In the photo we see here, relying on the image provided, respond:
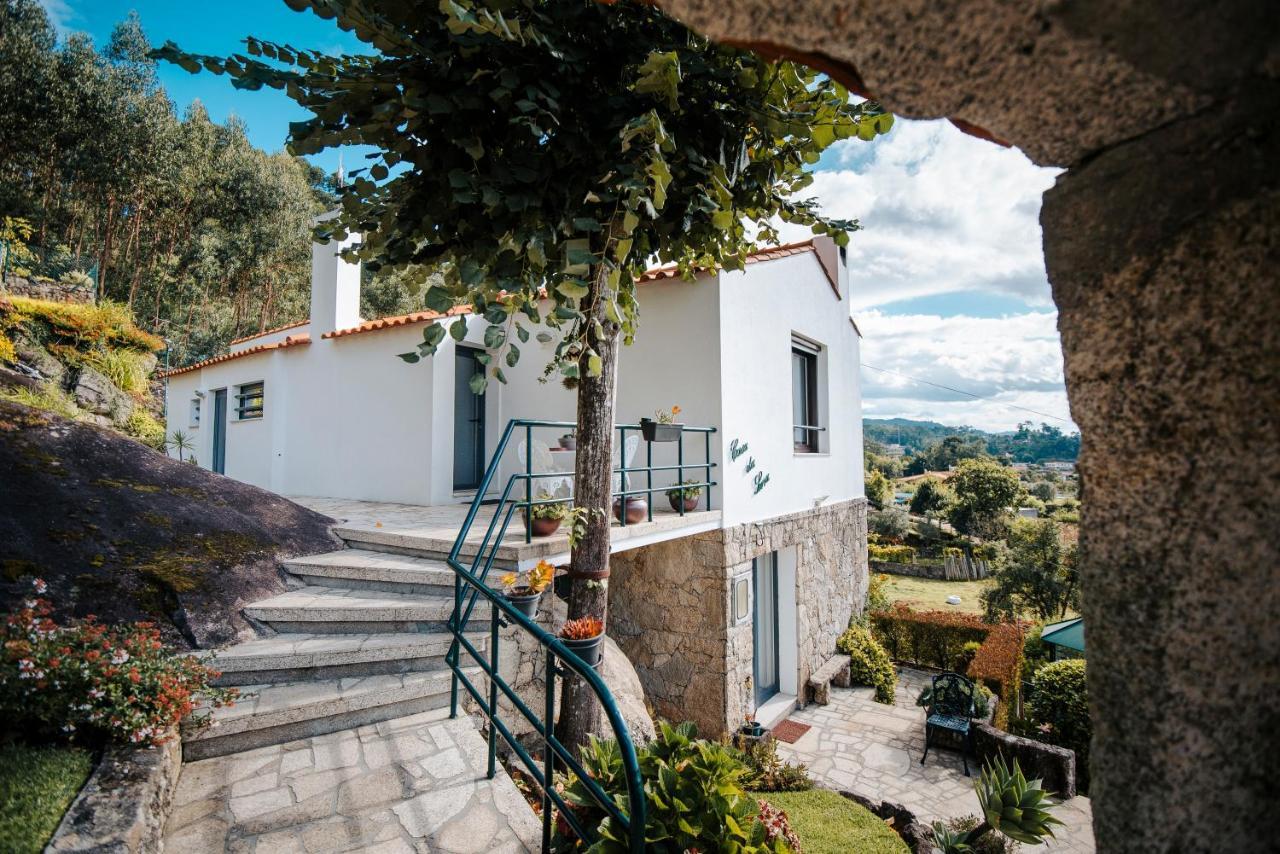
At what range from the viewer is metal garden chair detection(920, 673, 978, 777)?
7164mm

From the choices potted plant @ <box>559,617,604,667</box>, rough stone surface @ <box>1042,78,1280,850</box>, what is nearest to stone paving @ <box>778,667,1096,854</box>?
potted plant @ <box>559,617,604,667</box>

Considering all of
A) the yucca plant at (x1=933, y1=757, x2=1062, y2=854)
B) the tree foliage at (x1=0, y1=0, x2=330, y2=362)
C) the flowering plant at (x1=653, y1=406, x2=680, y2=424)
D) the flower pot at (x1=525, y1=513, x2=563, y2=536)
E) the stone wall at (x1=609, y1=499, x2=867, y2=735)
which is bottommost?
the yucca plant at (x1=933, y1=757, x2=1062, y2=854)

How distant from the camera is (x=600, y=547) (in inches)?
157

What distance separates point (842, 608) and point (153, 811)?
9.61 metres

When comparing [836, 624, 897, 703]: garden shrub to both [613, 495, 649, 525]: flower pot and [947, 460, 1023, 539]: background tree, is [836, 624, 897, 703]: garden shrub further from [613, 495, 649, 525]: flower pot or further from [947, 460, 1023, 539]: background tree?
[947, 460, 1023, 539]: background tree

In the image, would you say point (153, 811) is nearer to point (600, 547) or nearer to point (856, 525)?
point (600, 547)

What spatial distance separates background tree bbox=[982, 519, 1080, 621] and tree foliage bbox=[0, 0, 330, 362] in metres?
24.2

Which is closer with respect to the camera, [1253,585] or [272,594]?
[1253,585]

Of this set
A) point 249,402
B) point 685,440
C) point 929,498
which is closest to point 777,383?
point 685,440

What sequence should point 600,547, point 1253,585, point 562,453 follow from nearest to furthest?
1. point 1253,585
2. point 600,547
3. point 562,453

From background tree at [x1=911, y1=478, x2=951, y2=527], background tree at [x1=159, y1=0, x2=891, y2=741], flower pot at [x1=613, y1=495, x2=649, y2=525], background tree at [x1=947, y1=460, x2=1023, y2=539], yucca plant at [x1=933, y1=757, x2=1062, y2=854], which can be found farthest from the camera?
background tree at [x1=911, y1=478, x2=951, y2=527]

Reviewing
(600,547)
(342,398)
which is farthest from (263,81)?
(342,398)

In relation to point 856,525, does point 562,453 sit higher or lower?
higher

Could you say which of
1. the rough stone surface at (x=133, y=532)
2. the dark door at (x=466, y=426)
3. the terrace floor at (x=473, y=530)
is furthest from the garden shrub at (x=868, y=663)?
the rough stone surface at (x=133, y=532)
